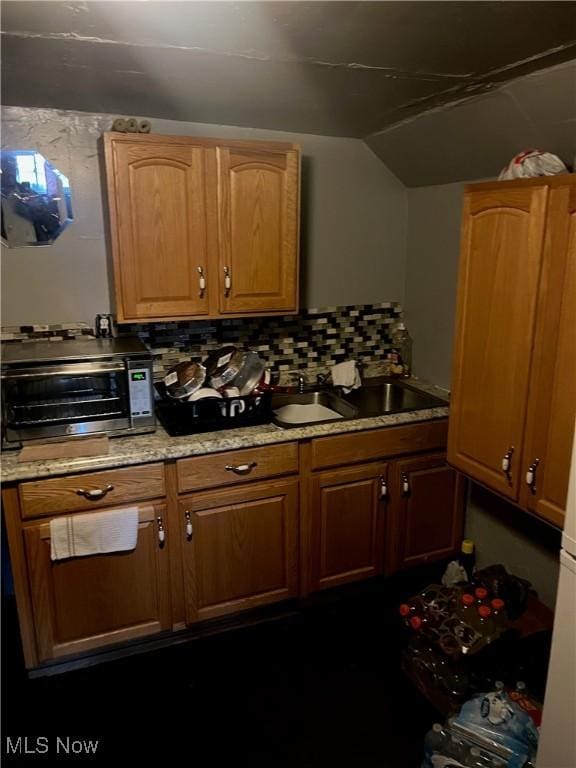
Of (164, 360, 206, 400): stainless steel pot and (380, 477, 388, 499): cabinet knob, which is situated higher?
(164, 360, 206, 400): stainless steel pot

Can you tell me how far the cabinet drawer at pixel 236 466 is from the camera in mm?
2160

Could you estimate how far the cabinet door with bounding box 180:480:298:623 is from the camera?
223 centimetres

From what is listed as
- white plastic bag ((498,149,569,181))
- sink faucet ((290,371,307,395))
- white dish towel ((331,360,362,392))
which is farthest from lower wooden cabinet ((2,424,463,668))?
white plastic bag ((498,149,569,181))

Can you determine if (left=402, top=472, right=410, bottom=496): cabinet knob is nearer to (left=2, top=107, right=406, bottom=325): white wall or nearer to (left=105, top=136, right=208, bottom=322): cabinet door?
(left=2, top=107, right=406, bottom=325): white wall

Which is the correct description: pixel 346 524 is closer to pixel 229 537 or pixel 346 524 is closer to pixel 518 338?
pixel 229 537

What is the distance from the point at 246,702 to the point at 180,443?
94 cm

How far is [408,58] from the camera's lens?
164 centimetres

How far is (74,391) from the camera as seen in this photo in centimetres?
208

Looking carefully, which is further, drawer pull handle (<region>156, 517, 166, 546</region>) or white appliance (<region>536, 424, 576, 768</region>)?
drawer pull handle (<region>156, 517, 166, 546</region>)

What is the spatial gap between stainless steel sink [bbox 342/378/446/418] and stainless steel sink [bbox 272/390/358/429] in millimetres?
69

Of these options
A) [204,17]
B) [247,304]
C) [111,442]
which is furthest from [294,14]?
[111,442]

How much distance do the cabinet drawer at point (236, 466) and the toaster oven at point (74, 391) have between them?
0.77 ft

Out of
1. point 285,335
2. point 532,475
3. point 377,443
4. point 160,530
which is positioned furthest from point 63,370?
point 532,475

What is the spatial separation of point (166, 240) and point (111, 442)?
0.78 m
